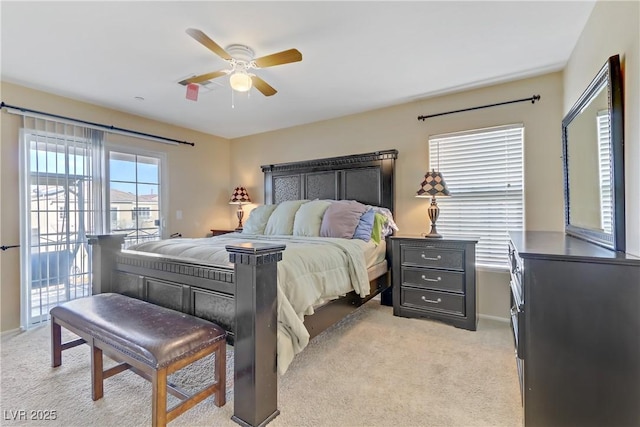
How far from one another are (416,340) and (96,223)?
3581mm

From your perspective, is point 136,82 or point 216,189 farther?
point 216,189

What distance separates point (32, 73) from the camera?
269cm

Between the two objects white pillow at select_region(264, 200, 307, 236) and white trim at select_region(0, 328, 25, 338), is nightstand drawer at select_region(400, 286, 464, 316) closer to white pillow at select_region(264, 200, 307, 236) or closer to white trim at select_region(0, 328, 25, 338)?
white pillow at select_region(264, 200, 307, 236)

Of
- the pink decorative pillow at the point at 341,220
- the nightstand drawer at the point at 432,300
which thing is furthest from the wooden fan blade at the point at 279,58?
the nightstand drawer at the point at 432,300

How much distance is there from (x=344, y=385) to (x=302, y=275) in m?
0.74

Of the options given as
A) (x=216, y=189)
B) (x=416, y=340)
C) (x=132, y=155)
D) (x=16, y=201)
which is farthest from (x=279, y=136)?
(x=416, y=340)

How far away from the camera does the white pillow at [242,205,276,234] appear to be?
Answer: 3766 mm

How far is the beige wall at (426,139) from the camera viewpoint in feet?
9.24

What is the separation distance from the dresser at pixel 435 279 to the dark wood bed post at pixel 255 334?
6.03ft

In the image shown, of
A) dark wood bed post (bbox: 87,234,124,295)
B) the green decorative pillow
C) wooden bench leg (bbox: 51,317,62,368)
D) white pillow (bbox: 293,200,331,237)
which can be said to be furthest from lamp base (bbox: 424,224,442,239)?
wooden bench leg (bbox: 51,317,62,368)

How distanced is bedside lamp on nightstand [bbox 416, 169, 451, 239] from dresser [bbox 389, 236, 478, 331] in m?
0.21

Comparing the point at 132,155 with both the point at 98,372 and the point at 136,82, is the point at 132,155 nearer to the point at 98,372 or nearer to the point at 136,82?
the point at 136,82

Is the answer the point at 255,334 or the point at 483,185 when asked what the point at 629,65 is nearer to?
the point at 483,185

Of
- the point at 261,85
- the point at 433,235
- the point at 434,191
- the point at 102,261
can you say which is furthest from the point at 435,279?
the point at 102,261
